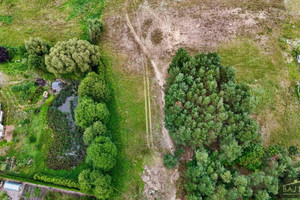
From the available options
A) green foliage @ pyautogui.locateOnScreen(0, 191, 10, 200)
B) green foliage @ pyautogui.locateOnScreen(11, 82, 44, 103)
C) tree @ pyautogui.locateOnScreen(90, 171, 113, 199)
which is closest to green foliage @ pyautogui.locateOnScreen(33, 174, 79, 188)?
tree @ pyautogui.locateOnScreen(90, 171, 113, 199)

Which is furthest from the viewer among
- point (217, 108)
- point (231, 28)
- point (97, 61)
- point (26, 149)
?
point (231, 28)

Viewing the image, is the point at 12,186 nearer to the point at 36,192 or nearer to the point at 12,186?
the point at 12,186

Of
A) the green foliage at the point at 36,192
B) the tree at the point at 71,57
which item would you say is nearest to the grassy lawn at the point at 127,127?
the tree at the point at 71,57

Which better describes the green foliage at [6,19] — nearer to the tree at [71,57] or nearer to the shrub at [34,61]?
the shrub at [34,61]

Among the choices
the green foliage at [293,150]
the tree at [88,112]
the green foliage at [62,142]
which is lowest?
the green foliage at [293,150]

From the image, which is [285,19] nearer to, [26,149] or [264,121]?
[264,121]

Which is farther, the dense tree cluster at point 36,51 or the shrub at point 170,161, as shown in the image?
the dense tree cluster at point 36,51

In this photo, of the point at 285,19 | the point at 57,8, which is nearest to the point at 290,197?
the point at 285,19
